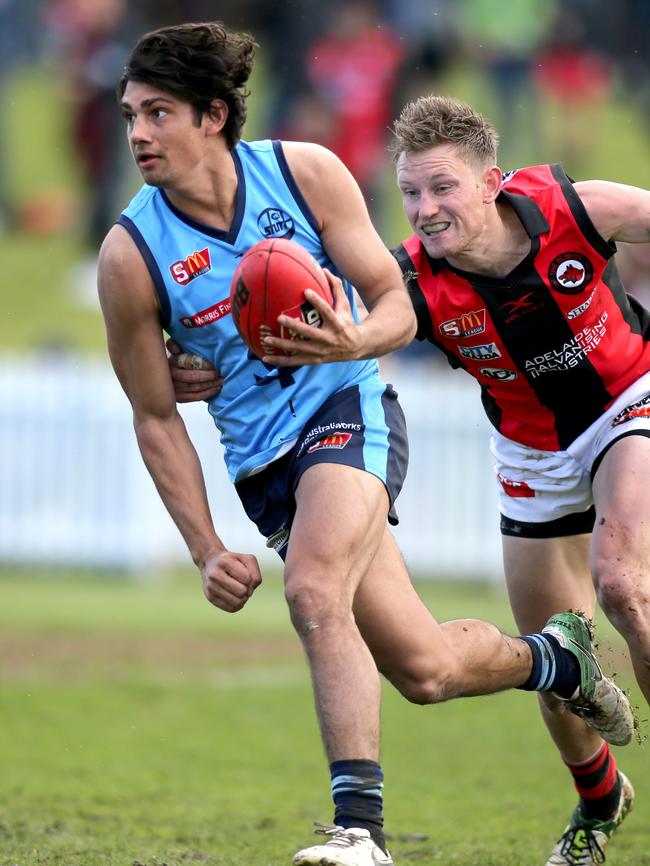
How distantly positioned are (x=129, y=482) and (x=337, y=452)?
9.21 meters

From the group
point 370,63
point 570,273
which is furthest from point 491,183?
point 370,63

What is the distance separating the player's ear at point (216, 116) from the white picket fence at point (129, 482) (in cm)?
852

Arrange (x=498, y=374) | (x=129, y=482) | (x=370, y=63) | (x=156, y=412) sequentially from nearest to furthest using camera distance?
(x=156, y=412), (x=498, y=374), (x=129, y=482), (x=370, y=63)

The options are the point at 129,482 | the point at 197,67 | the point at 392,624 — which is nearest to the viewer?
the point at 392,624

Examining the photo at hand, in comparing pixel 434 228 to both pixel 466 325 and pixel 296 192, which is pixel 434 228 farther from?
pixel 296 192

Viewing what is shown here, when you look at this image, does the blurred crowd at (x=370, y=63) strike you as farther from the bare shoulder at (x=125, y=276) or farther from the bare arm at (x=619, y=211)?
the bare shoulder at (x=125, y=276)

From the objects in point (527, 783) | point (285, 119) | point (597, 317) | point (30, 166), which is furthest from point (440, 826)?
point (30, 166)

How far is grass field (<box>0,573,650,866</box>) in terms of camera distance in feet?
19.2

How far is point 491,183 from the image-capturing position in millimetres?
5520

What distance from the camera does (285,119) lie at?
692 inches

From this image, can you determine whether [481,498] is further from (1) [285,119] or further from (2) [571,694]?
(2) [571,694]

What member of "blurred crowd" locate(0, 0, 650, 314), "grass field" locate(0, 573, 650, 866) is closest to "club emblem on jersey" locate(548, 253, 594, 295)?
"grass field" locate(0, 573, 650, 866)

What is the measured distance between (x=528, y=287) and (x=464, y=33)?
14.6 metres

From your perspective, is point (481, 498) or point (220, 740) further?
point (481, 498)
